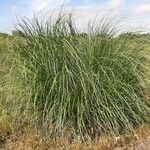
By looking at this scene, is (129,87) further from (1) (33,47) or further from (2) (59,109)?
(1) (33,47)

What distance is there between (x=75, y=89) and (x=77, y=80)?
15 cm

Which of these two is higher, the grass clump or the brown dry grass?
the grass clump

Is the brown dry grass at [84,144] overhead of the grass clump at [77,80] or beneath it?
beneath

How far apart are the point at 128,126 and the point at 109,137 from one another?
32cm

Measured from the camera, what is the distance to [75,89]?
6.67 m

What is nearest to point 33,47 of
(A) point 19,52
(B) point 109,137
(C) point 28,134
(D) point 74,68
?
(A) point 19,52

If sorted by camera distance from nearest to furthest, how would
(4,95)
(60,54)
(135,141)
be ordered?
(135,141), (60,54), (4,95)

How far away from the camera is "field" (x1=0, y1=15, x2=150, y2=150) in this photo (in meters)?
6.63

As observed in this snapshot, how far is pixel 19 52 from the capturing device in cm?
730

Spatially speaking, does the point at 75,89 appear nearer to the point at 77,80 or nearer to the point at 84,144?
the point at 77,80

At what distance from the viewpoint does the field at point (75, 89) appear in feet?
21.8

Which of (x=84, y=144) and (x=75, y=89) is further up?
(x=75, y=89)

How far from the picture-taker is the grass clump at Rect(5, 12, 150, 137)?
21.8 feet

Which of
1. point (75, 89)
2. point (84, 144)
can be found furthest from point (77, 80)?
point (84, 144)
